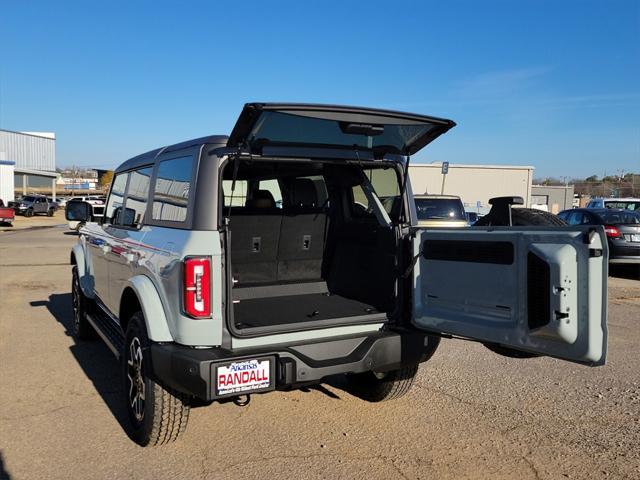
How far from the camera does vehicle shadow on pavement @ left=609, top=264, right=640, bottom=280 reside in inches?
487

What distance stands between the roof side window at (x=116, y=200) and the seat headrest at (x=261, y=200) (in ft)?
3.94

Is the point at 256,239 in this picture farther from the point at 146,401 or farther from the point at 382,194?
the point at 146,401

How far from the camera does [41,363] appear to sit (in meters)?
5.48

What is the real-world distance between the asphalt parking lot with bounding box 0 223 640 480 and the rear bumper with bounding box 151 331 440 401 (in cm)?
57

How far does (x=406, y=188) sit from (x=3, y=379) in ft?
12.8

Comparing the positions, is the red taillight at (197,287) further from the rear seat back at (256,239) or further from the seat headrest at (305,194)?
the seat headrest at (305,194)

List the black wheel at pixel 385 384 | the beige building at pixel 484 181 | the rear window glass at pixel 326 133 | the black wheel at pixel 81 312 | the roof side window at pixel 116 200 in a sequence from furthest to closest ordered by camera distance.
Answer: the beige building at pixel 484 181 < the black wheel at pixel 81 312 < the roof side window at pixel 116 200 < the black wheel at pixel 385 384 < the rear window glass at pixel 326 133

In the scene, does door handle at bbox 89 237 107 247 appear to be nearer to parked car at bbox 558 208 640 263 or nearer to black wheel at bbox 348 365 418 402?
black wheel at bbox 348 365 418 402

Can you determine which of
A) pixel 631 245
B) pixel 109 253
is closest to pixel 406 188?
pixel 109 253

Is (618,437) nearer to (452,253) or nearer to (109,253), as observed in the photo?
(452,253)

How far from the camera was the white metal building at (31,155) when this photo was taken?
64.4 m

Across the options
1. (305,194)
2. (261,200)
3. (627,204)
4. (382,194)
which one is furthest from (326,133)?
(627,204)

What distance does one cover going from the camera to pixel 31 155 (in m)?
70.6

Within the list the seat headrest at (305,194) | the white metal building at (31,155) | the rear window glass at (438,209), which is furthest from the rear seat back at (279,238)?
the white metal building at (31,155)
